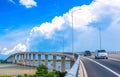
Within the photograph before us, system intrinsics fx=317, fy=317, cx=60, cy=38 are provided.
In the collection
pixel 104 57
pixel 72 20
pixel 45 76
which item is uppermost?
pixel 72 20

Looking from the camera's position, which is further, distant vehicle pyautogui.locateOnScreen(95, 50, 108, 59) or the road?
distant vehicle pyautogui.locateOnScreen(95, 50, 108, 59)

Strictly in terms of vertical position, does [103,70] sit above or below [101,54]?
below

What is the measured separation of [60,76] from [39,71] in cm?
1807

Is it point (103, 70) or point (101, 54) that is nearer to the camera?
point (103, 70)

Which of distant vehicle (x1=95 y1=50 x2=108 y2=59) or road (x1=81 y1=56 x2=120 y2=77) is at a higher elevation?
distant vehicle (x1=95 y1=50 x2=108 y2=59)

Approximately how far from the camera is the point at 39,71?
13075cm

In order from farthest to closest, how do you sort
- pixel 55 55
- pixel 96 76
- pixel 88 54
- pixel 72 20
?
pixel 55 55
pixel 88 54
pixel 72 20
pixel 96 76

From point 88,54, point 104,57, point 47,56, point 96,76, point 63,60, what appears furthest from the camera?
point 47,56

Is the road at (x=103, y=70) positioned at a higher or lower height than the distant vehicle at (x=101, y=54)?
lower

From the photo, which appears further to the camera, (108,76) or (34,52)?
(34,52)

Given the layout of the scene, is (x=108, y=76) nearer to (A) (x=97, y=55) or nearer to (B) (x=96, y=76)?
(B) (x=96, y=76)

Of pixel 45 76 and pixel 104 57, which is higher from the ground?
pixel 104 57

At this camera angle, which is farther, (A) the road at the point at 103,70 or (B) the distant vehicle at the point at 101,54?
(B) the distant vehicle at the point at 101,54

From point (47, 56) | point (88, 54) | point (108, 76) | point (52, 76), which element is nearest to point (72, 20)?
point (88, 54)
